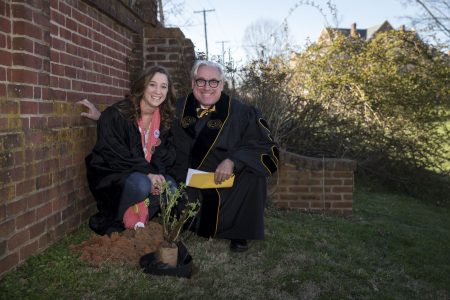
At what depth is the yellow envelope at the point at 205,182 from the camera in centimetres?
387

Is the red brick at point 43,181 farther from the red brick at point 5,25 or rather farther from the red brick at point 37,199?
the red brick at point 5,25

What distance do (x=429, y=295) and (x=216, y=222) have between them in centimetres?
164

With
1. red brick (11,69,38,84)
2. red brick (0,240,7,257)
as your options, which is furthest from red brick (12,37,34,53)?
red brick (0,240,7,257)

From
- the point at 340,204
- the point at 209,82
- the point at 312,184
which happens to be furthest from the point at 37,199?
the point at 340,204

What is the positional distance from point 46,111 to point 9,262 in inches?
38.6

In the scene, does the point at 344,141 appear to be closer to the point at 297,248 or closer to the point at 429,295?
the point at 297,248

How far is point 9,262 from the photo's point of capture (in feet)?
9.06

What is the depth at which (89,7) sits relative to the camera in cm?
407

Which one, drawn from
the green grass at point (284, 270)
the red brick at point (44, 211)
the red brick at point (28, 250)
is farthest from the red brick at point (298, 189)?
the red brick at point (28, 250)

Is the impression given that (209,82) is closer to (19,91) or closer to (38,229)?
(19,91)

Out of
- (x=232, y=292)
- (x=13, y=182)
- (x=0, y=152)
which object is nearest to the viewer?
(x=0, y=152)

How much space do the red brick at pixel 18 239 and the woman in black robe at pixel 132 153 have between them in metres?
0.70

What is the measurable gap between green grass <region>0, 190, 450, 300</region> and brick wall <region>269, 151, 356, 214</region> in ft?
1.75

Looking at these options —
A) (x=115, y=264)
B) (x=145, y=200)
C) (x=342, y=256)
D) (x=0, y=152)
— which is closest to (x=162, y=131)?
(x=145, y=200)
